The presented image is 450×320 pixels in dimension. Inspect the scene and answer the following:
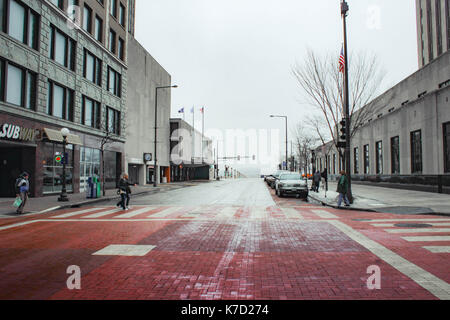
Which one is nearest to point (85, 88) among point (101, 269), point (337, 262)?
point (101, 269)

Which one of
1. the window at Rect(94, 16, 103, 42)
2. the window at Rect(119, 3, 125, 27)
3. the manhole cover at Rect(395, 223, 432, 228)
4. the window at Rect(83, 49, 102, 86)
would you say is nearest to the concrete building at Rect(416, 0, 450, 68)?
the window at Rect(119, 3, 125, 27)

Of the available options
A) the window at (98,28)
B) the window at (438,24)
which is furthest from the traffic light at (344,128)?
the window at (438,24)

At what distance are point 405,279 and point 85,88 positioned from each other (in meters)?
26.4

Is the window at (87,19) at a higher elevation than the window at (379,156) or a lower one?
higher

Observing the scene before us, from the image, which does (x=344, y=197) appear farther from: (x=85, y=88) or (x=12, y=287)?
(x=85, y=88)

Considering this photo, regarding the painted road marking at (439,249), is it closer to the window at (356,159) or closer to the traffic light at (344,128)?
the traffic light at (344,128)

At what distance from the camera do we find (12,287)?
4.69 meters

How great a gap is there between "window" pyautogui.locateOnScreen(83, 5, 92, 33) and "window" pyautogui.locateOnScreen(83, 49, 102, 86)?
78.3 inches

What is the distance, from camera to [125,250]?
6984mm

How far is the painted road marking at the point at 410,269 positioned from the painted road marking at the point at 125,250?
188 inches

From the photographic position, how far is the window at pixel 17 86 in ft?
58.8

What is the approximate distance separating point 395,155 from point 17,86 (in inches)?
1170

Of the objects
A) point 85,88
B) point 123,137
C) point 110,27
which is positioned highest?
point 110,27

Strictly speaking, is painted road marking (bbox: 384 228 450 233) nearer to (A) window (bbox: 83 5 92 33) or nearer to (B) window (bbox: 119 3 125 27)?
(A) window (bbox: 83 5 92 33)
